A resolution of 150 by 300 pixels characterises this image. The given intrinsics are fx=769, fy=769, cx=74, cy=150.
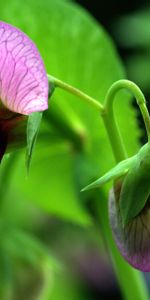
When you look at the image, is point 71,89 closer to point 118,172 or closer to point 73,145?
point 118,172

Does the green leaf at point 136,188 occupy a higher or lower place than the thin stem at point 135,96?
lower

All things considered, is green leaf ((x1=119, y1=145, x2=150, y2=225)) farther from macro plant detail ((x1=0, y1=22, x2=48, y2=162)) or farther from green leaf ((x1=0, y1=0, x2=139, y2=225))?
green leaf ((x1=0, y1=0, x2=139, y2=225))

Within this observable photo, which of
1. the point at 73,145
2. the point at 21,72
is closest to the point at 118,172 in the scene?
the point at 21,72

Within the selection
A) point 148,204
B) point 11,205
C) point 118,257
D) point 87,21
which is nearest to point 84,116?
point 87,21

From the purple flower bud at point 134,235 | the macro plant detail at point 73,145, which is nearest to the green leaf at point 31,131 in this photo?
the macro plant detail at point 73,145

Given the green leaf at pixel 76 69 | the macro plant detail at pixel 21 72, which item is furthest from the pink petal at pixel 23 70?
the green leaf at pixel 76 69

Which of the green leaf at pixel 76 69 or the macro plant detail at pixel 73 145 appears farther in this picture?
the green leaf at pixel 76 69

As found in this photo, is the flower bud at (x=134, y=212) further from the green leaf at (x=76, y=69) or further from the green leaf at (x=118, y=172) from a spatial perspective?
the green leaf at (x=76, y=69)

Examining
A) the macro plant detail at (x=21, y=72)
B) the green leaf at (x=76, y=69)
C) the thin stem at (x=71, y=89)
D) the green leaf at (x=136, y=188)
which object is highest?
the macro plant detail at (x=21, y=72)
